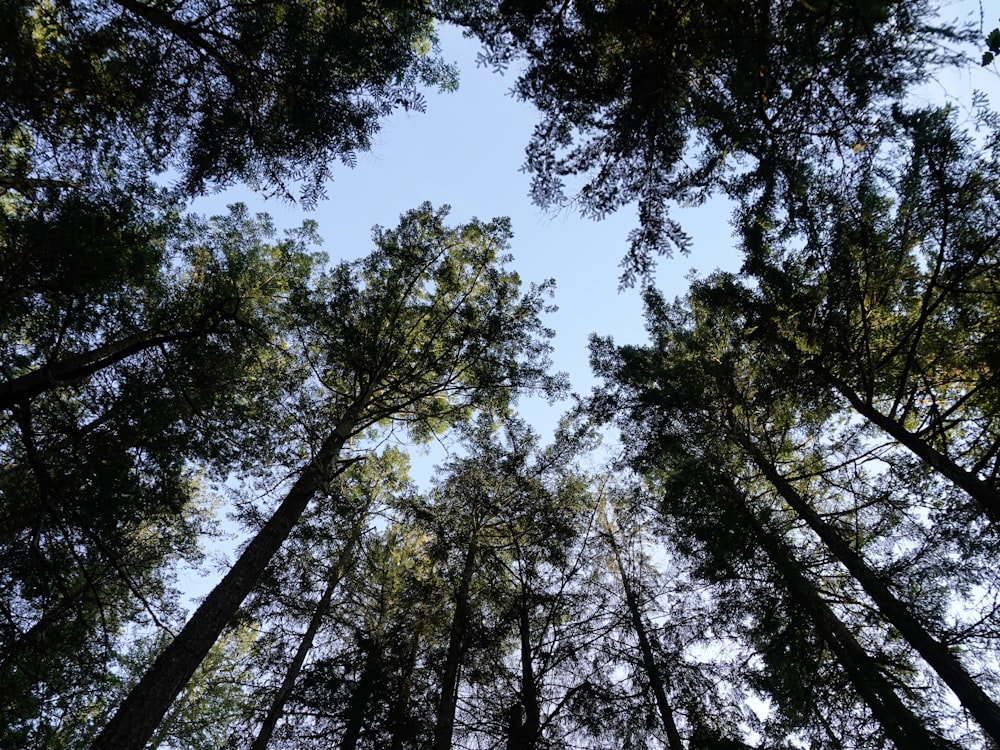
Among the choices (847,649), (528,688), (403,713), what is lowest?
(847,649)

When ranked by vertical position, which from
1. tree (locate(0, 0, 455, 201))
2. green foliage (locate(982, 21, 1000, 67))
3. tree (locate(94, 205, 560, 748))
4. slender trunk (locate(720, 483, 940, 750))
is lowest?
green foliage (locate(982, 21, 1000, 67))

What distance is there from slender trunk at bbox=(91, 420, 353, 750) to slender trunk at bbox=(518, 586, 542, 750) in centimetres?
454

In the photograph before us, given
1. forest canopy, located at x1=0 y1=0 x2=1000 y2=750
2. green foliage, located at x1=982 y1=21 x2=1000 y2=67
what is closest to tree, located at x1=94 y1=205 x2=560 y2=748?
forest canopy, located at x1=0 y1=0 x2=1000 y2=750

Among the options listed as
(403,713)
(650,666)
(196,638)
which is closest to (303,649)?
(403,713)

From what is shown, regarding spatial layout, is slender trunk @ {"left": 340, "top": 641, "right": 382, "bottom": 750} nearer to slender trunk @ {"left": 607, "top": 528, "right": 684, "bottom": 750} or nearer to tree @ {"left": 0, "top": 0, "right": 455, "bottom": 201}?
slender trunk @ {"left": 607, "top": 528, "right": 684, "bottom": 750}

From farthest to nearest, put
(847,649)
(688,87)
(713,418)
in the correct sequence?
1. (713,418)
2. (847,649)
3. (688,87)

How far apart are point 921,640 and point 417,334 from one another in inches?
349

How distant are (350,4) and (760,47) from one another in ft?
13.8

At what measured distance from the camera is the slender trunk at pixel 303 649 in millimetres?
7039

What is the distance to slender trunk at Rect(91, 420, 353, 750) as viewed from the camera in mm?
4398

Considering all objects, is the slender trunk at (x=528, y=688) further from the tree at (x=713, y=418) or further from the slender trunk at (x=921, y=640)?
the slender trunk at (x=921, y=640)

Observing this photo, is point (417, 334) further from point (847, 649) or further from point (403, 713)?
point (847, 649)

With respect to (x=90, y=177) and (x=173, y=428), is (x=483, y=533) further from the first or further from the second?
(x=90, y=177)

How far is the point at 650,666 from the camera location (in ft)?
27.4
